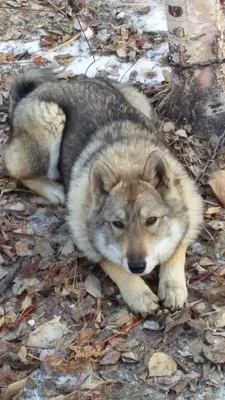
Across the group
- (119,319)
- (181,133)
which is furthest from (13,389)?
(181,133)

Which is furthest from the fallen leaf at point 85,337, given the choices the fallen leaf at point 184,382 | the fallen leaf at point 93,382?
the fallen leaf at point 184,382

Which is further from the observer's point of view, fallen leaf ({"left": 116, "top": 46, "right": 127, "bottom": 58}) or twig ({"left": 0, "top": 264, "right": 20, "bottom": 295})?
fallen leaf ({"left": 116, "top": 46, "right": 127, "bottom": 58})

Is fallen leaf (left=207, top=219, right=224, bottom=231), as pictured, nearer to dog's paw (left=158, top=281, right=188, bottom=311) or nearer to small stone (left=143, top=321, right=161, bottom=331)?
dog's paw (left=158, top=281, right=188, bottom=311)

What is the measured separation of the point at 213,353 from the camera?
430 cm

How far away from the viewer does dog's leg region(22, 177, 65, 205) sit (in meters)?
5.99

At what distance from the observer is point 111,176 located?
15.4 feet

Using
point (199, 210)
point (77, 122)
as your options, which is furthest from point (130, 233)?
point (77, 122)

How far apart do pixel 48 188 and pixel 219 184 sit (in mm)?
1574

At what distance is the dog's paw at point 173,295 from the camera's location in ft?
15.1

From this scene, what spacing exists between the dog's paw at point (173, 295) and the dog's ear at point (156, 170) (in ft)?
2.40

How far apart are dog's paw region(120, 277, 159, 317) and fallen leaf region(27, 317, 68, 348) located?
50 centimetres

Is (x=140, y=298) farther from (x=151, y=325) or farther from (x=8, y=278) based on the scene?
(x=8, y=278)

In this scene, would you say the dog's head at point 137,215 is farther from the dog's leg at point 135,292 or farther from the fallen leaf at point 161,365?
the fallen leaf at point 161,365

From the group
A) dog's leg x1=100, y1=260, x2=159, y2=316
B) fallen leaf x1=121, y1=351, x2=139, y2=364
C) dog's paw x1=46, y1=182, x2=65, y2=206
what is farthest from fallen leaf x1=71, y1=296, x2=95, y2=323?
dog's paw x1=46, y1=182, x2=65, y2=206
